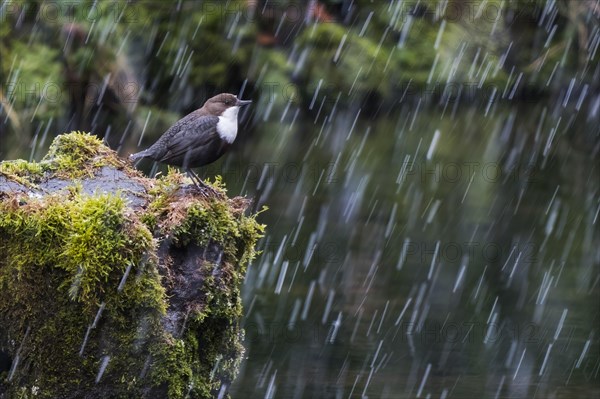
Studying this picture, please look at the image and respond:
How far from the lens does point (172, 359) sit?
14.8 feet

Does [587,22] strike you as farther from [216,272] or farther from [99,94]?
[216,272]

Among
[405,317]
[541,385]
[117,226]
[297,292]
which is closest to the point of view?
[117,226]

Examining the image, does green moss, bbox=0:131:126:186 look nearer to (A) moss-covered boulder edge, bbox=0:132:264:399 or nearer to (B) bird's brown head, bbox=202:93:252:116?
(A) moss-covered boulder edge, bbox=0:132:264:399

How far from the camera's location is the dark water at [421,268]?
294 inches

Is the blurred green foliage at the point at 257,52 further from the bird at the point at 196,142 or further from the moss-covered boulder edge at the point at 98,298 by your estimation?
the moss-covered boulder edge at the point at 98,298

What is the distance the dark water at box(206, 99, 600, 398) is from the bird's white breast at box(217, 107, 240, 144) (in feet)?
6.52

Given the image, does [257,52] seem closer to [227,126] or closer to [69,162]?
[227,126]

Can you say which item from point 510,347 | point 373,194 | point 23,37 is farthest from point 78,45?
point 510,347

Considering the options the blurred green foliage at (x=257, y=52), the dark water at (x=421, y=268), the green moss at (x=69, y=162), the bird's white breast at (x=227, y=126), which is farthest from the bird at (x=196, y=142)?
the blurred green foliage at (x=257, y=52)

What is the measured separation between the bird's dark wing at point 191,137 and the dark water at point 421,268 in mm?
1951

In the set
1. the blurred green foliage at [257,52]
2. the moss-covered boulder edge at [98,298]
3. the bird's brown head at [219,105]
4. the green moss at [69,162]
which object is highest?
the blurred green foliage at [257,52]

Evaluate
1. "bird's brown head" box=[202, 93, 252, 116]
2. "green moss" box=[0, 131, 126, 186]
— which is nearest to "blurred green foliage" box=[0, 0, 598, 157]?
"bird's brown head" box=[202, 93, 252, 116]

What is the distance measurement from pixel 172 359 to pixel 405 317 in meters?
4.69

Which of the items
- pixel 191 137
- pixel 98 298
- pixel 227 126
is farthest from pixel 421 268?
pixel 98 298
